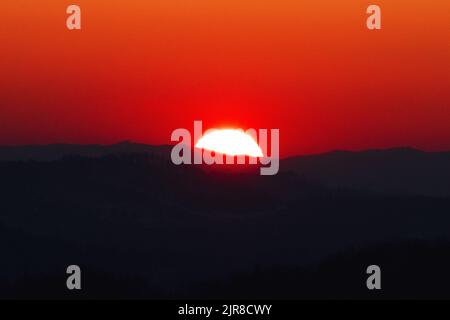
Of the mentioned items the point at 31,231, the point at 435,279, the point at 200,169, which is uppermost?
the point at 200,169

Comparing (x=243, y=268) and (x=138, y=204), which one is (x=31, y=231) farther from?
(x=243, y=268)

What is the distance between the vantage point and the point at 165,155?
1432 cm

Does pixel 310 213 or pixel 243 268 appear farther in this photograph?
pixel 310 213

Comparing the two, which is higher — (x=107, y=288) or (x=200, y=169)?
(x=200, y=169)

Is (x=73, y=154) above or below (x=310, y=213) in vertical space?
above

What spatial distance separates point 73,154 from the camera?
49.0 feet

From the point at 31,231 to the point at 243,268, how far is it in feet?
12.7

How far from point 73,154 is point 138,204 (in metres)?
1.41

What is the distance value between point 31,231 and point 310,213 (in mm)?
4937

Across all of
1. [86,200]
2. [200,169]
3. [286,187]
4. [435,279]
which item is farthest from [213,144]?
[435,279]

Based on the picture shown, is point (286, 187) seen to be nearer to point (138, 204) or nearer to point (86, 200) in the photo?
point (138, 204)

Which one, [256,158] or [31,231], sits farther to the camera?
[31,231]

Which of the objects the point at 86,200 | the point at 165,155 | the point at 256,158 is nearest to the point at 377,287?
the point at 256,158

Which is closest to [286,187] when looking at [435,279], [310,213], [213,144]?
[310,213]
